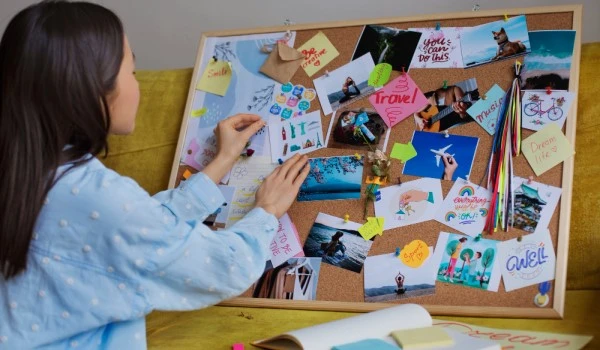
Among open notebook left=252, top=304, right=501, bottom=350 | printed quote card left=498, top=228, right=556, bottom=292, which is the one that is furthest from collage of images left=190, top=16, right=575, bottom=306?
open notebook left=252, top=304, right=501, bottom=350

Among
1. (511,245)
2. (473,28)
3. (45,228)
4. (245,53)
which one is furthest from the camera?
(245,53)

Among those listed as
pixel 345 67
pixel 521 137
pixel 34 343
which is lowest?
pixel 34 343

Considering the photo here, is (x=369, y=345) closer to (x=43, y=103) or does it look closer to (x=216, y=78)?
(x=43, y=103)

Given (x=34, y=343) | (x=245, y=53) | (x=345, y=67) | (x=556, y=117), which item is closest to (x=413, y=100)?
(x=345, y=67)

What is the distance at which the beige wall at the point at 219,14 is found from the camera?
177 cm

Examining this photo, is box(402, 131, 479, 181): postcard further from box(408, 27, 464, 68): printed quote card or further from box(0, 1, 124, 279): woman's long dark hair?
box(0, 1, 124, 279): woman's long dark hair

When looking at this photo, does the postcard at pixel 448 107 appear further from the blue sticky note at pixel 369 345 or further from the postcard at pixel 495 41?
the blue sticky note at pixel 369 345

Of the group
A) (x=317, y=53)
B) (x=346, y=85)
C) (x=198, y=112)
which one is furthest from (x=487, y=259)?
(x=198, y=112)

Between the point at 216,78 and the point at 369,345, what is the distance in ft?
2.78

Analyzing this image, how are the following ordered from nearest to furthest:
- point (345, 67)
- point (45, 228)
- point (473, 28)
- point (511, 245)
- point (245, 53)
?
point (45, 228), point (511, 245), point (473, 28), point (345, 67), point (245, 53)

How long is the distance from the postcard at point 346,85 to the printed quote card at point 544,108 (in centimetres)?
32

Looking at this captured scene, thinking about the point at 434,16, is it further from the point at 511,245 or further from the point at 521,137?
the point at 511,245

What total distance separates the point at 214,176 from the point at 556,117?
71 centimetres

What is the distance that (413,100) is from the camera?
140 centimetres
